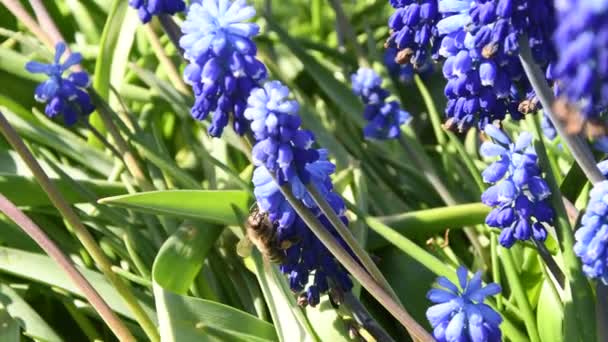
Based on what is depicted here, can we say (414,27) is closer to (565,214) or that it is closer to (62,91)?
(565,214)

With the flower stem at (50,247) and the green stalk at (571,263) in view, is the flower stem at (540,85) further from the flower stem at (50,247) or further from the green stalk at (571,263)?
the flower stem at (50,247)

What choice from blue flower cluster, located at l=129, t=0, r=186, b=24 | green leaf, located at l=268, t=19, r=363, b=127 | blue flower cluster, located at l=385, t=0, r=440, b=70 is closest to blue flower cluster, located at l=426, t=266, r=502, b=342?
blue flower cluster, located at l=385, t=0, r=440, b=70

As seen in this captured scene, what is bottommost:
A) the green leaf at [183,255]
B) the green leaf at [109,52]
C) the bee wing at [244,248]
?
the bee wing at [244,248]

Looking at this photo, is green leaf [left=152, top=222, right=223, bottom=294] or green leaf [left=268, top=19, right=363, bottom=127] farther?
green leaf [left=268, top=19, right=363, bottom=127]

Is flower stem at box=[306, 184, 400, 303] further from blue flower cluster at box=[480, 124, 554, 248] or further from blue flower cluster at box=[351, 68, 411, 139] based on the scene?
blue flower cluster at box=[351, 68, 411, 139]

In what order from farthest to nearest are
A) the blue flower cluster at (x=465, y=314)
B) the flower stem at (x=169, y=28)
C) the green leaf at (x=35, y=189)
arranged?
the green leaf at (x=35, y=189) < the flower stem at (x=169, y=28) < the blue flower cluster at (x=465, y=314)

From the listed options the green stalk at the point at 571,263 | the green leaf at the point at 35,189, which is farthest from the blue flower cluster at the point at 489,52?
the green leaf at the point at 35,189
